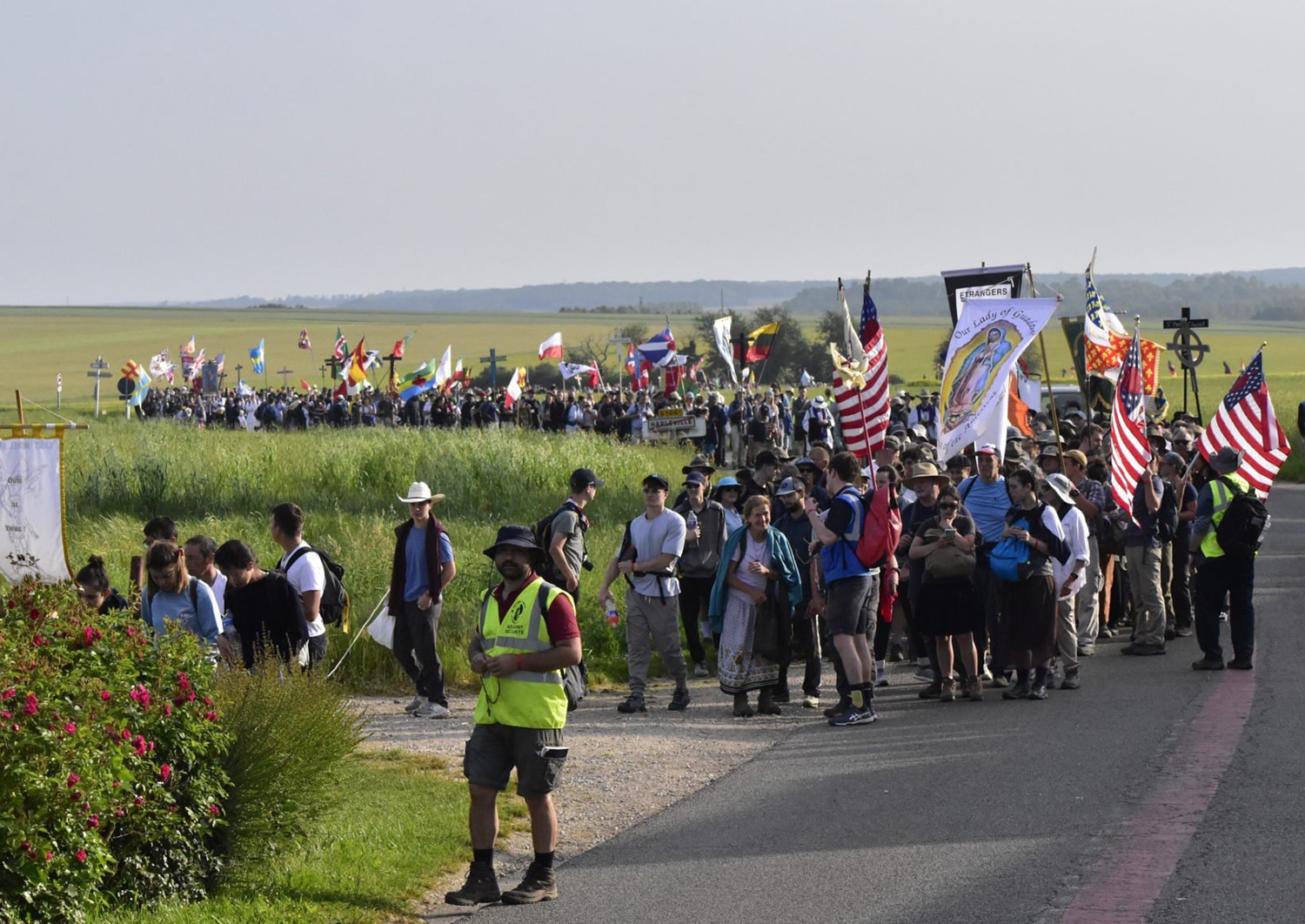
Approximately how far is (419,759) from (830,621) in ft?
10.3

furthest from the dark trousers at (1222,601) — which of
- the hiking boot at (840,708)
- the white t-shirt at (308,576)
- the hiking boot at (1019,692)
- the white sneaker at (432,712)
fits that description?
the white t-shirt at (308,576)

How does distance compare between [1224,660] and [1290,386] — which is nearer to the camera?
[1224,660]

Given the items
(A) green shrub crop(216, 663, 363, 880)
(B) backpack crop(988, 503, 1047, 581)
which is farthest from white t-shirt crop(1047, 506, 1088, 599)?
(A) green shrub crop(216, 663, 363, 880)

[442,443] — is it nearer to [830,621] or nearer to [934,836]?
[830,621]

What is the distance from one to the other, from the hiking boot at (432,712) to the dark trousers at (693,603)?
2.54 metres

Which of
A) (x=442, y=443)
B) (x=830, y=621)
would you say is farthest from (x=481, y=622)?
(x=442, y=443)

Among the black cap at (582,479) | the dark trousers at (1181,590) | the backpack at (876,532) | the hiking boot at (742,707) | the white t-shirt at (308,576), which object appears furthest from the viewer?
the dark trousers at (1181,590)

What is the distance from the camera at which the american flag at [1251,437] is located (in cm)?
1614

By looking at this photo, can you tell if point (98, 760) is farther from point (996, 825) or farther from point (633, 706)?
point (633, 706)

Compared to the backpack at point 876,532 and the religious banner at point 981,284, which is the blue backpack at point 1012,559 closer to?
the backpack at point 876,532

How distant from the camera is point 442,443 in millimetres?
30109

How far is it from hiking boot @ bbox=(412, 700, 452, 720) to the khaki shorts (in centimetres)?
503

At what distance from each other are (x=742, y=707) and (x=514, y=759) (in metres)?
5.09

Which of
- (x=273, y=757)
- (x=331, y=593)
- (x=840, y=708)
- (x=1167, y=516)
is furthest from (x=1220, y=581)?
(x=273, y=757)
